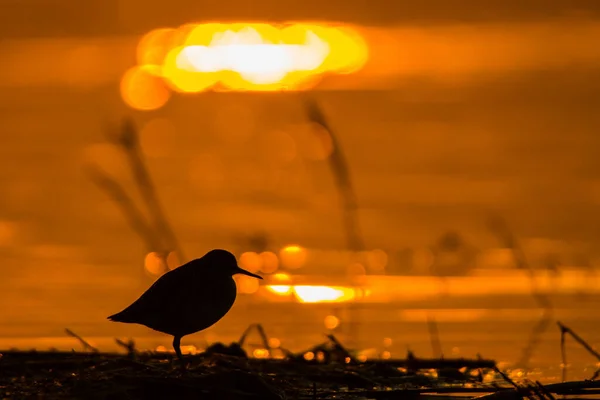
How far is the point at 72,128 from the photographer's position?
92.3 feet

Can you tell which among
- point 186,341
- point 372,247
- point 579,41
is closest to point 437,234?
point 372,247

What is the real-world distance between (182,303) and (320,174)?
13146 mm

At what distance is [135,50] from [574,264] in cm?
2171

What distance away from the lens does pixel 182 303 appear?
12000 millimetres

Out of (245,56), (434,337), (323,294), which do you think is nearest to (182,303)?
(434,337)

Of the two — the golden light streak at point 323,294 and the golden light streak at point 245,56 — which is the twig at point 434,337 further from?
the golden light streak at point 245,56

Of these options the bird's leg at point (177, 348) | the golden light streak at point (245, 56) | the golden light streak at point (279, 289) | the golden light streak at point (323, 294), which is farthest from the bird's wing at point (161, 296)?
the golden light streak at point (245, 56)

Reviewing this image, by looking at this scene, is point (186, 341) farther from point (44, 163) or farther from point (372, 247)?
point (44, 163)

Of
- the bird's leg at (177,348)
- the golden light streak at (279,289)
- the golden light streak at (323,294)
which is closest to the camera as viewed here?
the bird's leg at (177,348)

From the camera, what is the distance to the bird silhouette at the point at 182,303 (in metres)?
12.0

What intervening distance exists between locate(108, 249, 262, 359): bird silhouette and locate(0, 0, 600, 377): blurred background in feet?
1.83

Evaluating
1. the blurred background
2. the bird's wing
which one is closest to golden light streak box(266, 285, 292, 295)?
the blurred background

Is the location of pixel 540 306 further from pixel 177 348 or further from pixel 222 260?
pixel 177 348

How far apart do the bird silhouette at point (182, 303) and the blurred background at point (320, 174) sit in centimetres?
56
